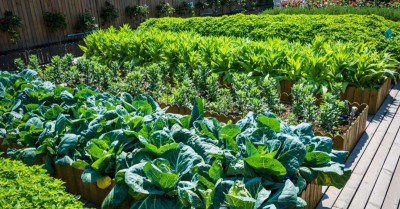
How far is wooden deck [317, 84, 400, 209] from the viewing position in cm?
352

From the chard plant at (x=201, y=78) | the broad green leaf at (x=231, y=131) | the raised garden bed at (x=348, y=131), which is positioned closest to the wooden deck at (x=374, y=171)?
the raised garden bed at (x=348, y=131)

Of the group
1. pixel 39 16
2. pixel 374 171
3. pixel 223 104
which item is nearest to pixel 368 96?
pixel 374 171

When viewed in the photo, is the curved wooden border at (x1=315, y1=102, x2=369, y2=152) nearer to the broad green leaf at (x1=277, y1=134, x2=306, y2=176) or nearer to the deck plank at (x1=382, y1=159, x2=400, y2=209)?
the deck plank at (x1=382, y1=159, x2=400, y2=209)

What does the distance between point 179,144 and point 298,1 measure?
56.1 feet

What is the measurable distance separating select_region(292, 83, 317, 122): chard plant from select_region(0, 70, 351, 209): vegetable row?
4.26ft

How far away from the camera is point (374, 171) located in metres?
4.03

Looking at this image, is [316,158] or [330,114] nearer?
[316,158]

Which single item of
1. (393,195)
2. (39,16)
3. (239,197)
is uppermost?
(39,16)

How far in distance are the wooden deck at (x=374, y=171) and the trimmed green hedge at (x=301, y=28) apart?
2.62m

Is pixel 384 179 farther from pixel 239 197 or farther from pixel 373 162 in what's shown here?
pixel 239 197

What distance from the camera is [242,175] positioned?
284 centimetres

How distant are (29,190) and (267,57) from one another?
4.69 meters

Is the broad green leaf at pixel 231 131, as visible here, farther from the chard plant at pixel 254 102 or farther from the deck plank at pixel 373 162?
the chard plant at pixel 254 102

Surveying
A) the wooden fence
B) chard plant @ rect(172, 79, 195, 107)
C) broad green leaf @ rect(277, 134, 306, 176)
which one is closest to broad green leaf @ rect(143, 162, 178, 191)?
broad green leaf @ rect(277, 134, 306, 176)
